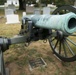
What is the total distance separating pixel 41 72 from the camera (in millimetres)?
3588

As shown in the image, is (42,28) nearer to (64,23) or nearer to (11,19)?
(64,23)

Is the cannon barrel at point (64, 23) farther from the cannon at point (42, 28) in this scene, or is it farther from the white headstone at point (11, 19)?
the white headstone at point (11, 19)

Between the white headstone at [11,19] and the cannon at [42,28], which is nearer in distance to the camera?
the cannon at [42,28]

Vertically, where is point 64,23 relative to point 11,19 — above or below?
above

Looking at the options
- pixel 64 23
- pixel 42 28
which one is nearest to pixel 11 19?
pixel 42 28

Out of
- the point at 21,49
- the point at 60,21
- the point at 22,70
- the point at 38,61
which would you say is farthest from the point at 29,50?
the point at 60,21

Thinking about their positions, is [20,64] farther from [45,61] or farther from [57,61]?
[57,61]

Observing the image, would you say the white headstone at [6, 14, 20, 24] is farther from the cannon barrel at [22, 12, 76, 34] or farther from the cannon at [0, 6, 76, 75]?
the cannon barrel at [22, 12, 76, 34]

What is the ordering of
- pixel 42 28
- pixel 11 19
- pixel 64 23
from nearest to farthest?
pixel 64 23, pixel 42 28, pixel 11 19

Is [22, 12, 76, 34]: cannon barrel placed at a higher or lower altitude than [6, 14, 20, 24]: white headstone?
higher

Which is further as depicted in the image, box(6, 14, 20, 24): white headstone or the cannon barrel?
box(6, 14, 20, 24): white headstone

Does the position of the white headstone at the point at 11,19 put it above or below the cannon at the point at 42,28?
below

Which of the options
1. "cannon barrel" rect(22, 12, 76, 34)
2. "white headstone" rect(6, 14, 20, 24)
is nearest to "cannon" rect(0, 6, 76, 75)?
"cannon barrel" rect(22, 12, 76, 34)

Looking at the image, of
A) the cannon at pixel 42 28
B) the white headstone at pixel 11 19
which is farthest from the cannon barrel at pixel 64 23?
the white headstone at pixel 11 19
